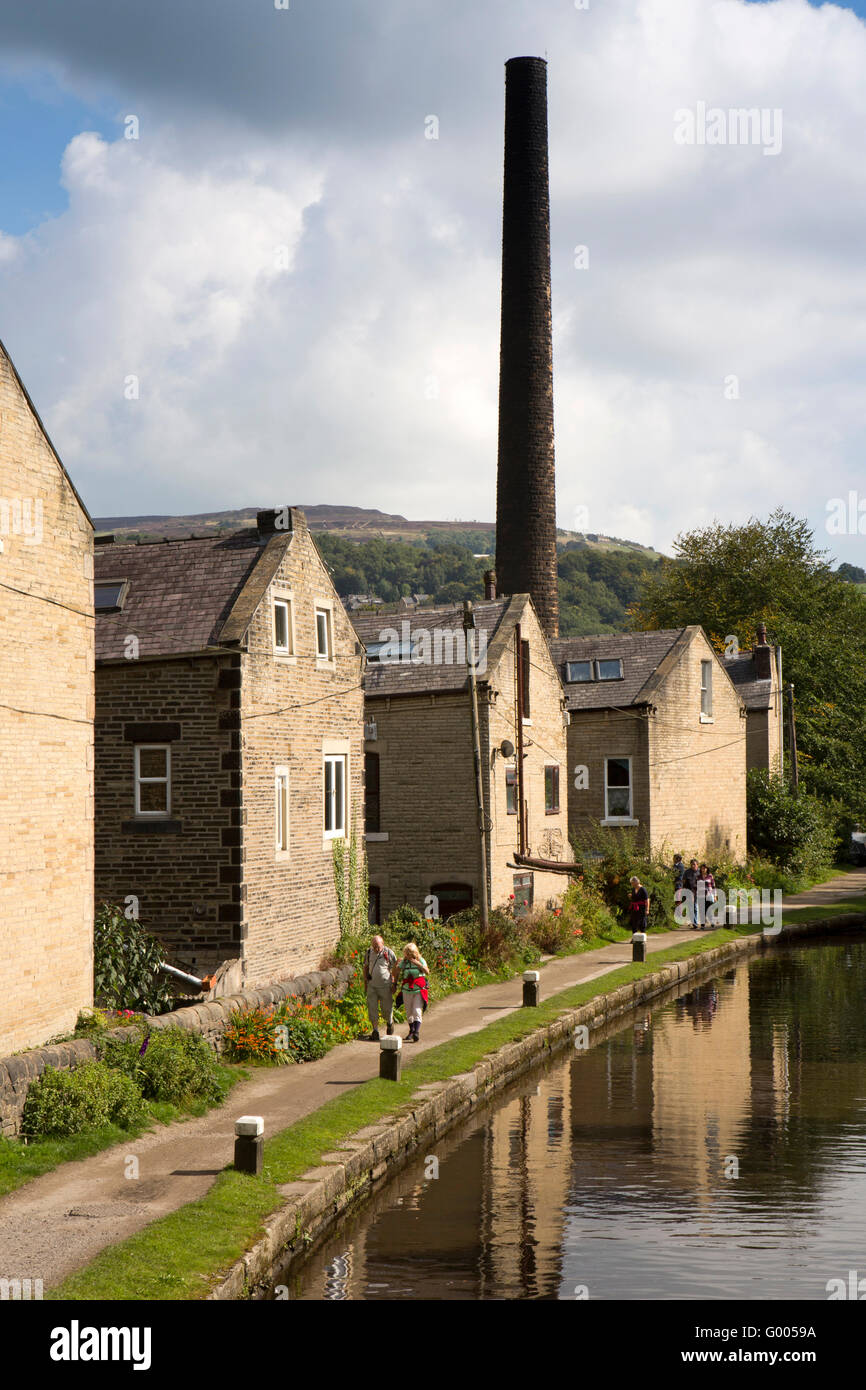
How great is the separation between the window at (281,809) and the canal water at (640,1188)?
578cm

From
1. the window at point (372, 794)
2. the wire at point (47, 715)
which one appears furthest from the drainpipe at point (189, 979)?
the window at point (372, 794)

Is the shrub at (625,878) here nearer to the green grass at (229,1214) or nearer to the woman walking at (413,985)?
the woman walking at (413,985)

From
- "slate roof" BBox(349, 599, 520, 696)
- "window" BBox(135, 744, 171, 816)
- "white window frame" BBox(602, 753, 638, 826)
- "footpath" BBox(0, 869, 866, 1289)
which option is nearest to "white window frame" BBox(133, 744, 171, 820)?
"window" BBox(135, 744, 171, 816)

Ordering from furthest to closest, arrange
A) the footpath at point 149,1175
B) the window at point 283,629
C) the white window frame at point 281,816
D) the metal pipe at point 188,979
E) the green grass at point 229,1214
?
1. the window at point 283,629
2. the white window frame at point 281,816
3. the metal pipe at point 188,979
4. the footpath at point 149,1175
5. the green grass at point 229,1214

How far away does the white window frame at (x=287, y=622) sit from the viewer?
22.5 metres

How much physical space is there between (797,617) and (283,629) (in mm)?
47975

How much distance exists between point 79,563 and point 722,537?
2294 inches

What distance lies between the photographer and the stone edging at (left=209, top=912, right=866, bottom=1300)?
11148 mm

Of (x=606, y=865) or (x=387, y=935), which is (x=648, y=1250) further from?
(x=606, y=865)

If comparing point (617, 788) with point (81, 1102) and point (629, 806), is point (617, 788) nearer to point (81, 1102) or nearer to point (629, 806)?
point (629, 806)

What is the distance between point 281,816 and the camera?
22.6 meters

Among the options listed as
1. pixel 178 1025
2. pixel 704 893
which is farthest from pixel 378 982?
pixel 704 893

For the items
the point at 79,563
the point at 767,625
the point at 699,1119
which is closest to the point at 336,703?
the point at 79,563
